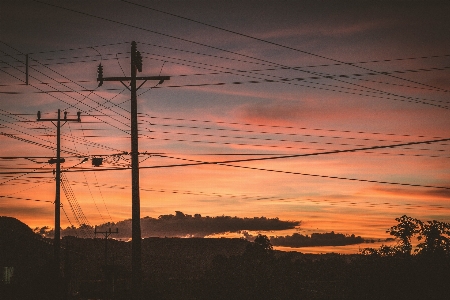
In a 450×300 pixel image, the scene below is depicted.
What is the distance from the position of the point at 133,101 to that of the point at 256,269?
59703 millimetres

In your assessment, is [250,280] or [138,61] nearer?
[138,61]

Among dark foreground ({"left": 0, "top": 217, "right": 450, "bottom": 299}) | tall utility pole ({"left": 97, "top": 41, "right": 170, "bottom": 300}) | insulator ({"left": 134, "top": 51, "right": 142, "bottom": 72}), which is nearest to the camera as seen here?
tall utility pole ({"left": 97, "top": 41, "right": 170, "bottom": 300})

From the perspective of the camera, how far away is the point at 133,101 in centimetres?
1972

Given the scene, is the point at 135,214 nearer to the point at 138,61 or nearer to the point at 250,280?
the point at 138,61

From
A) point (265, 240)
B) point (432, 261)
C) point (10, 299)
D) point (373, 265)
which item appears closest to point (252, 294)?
point (373, 265)

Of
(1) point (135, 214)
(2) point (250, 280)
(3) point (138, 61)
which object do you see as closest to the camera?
(1) point (135, 214)

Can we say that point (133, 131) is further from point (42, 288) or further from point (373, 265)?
point (373, 265)

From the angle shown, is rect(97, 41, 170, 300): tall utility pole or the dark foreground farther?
the dark foreground

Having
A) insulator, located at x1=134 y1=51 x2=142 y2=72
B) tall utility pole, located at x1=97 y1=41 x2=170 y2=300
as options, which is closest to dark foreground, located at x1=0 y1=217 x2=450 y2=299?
tall utility pole, located at x1=97 y1=41 x2=170 y2=300

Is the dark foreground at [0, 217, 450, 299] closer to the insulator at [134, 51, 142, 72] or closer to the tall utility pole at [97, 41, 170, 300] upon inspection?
the tall utility pole at [97, 41, 170, 300]

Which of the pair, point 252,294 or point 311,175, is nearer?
point 311,175

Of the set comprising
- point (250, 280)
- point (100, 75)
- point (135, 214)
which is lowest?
point (250, 280)

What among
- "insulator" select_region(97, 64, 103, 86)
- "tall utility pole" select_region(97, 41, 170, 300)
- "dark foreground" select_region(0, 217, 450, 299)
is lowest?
"dark foreground" select_region(0, 217, 450, 299)

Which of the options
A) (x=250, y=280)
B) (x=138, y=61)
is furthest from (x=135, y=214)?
(x=250, y=280)
